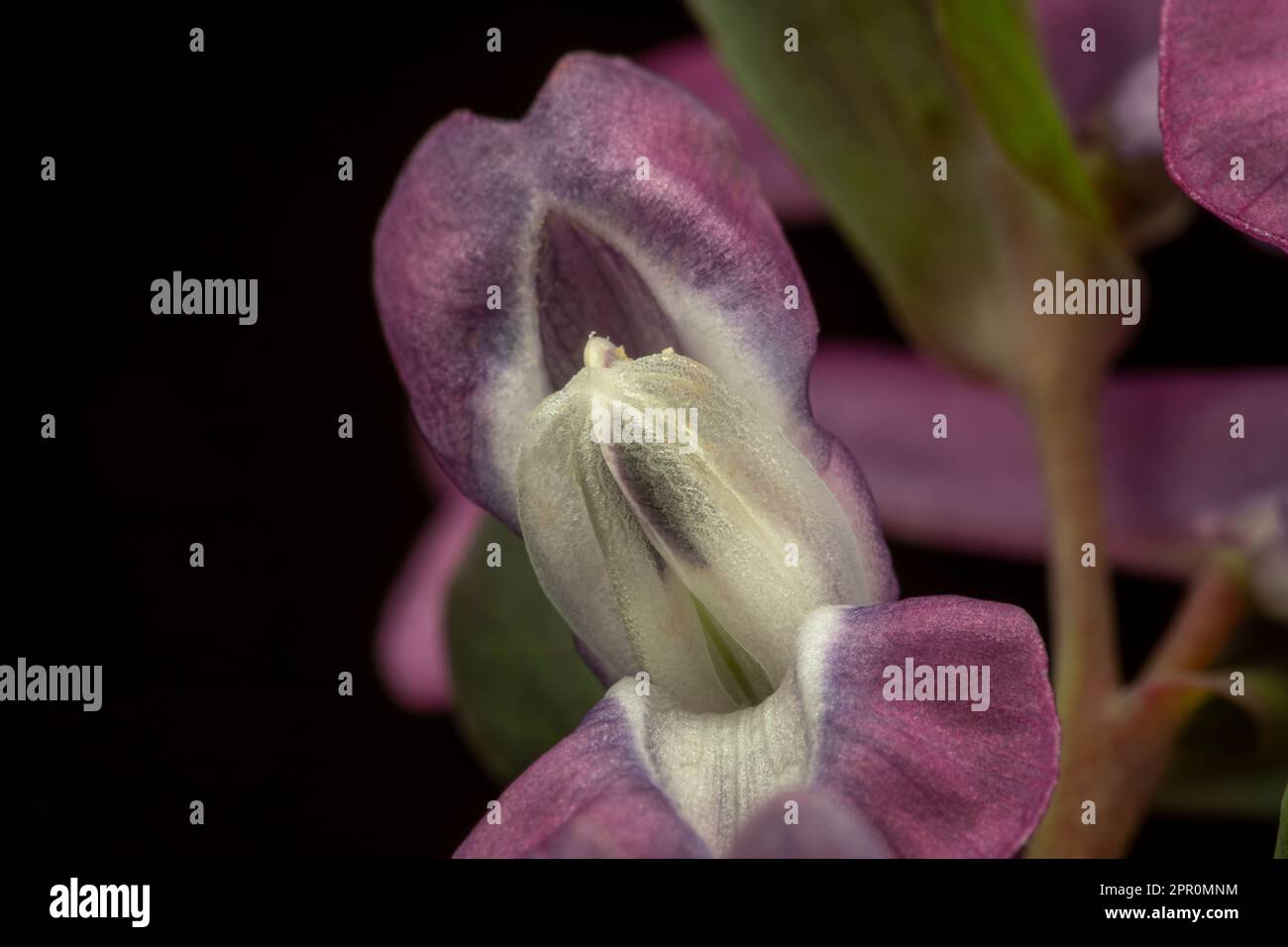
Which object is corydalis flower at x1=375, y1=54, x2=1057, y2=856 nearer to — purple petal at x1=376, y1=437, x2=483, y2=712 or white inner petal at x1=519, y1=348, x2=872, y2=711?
white inner petal at x1=519, y1=348, x2=872, y2=711

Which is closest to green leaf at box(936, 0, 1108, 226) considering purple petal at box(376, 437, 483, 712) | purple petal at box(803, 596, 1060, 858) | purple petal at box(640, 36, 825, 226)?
purple petal at box(803, 596, 1060, 858)

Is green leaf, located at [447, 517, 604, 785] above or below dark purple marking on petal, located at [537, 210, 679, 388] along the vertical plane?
below

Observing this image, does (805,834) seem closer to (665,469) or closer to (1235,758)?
(665,469)

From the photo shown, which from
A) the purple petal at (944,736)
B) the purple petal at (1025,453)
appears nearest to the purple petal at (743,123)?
the purple petal at (1025,453)

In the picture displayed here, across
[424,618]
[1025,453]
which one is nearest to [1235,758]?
[1025,453]
